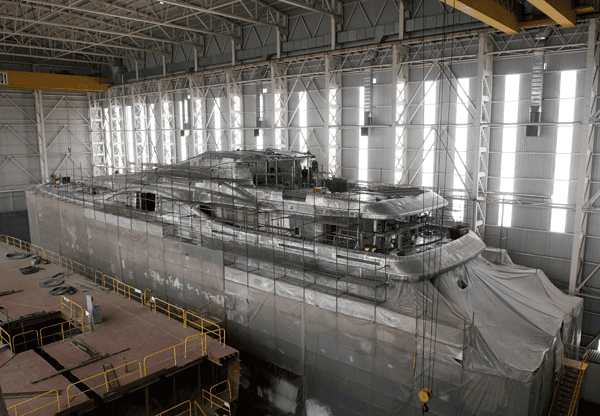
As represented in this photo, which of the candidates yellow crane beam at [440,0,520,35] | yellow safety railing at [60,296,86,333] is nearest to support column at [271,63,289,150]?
yellow crane beam at [440,0,520,35]

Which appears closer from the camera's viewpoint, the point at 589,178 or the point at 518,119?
the point at 589,178

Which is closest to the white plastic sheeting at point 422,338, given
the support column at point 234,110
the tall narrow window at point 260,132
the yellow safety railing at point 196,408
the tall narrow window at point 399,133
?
the yellow safety railing at point 196,408

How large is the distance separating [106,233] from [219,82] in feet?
47.7

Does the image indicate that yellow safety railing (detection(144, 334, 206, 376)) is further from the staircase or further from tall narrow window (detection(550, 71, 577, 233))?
tall narrow window (detection(550, 71, 577, 233))

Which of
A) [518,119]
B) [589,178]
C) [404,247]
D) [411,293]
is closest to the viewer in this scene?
[411,293]

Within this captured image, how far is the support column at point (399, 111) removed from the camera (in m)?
22.4

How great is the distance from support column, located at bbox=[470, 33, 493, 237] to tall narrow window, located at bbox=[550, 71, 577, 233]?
283cm

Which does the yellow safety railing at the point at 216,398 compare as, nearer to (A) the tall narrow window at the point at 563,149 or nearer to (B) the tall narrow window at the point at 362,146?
(B) the tall narrow window at the point at 362,146

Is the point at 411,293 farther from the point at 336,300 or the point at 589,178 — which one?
the point at 589,178

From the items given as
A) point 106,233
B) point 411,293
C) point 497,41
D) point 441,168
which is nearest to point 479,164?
point 441,168

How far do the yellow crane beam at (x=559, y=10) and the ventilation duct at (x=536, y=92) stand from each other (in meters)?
2.41

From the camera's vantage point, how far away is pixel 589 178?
18.5 meters

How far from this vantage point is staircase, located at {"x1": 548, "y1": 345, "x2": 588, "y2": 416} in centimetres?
1266

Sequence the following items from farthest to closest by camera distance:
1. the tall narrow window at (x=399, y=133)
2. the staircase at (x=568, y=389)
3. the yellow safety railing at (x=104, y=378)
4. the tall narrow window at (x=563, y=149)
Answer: the tall narrow window at (x=399, y=133)
the tall narrow window at (x=563, y=149)
the staircase at (x=568, y=389)
the yellow safety railing at (x=104, y=378)
